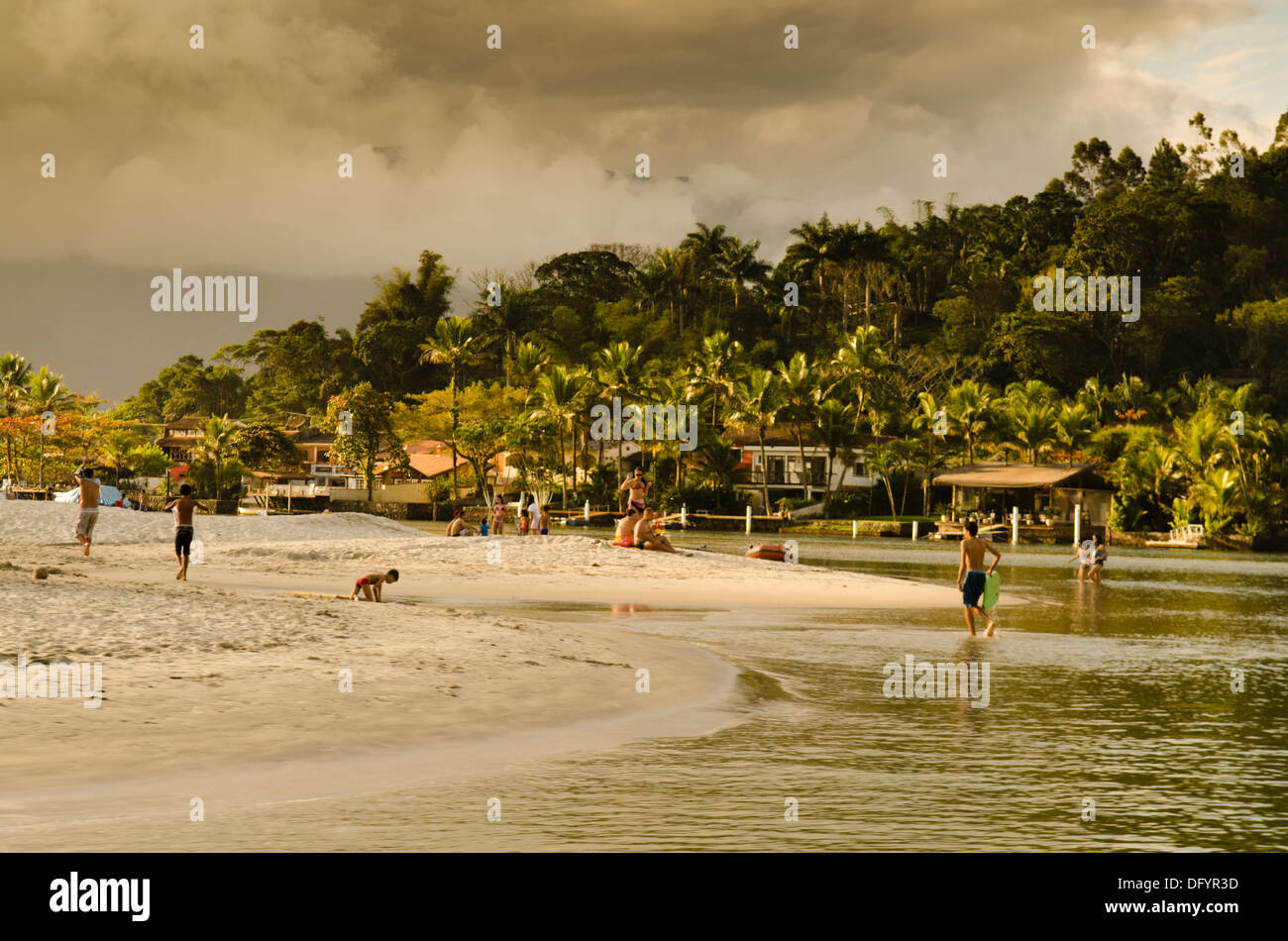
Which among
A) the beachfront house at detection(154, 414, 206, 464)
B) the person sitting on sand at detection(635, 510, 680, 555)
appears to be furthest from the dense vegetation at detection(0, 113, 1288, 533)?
the person sitting on sand at detection(635, 510, 680, 555)

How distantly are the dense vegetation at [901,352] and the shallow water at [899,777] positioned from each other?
54047mm

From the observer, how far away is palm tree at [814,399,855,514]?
78.9 meters

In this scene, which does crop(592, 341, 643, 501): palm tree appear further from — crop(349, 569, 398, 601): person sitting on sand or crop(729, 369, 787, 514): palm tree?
crop(349, 569, 398, 601): person sitting on sand

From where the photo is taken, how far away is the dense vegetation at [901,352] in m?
77.3

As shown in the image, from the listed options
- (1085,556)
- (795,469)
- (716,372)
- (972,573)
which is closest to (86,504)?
(972,573)

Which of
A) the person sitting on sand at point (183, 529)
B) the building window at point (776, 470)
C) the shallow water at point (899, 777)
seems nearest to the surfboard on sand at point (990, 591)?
the shallow water at point (899, 777)

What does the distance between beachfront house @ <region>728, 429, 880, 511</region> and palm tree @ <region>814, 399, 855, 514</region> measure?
0.76m

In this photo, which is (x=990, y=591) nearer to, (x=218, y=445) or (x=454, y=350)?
(x=454, y=350)

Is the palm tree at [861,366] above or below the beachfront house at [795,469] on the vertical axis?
above

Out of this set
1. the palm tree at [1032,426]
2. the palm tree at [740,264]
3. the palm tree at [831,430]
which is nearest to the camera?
the palm tree at [1032,426]

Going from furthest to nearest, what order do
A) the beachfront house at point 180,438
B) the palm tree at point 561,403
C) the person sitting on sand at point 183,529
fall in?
1. the beachfront house at point 180,438
2. the palm tree at point 561,403
3. the person sitting on sand at point 183,529

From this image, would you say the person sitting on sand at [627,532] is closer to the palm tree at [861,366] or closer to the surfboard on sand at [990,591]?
the surfboard on sand at [990,591]

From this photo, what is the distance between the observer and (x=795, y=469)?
→ 87062mm
